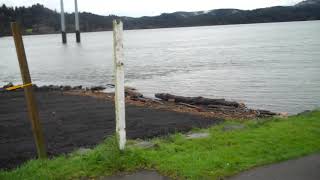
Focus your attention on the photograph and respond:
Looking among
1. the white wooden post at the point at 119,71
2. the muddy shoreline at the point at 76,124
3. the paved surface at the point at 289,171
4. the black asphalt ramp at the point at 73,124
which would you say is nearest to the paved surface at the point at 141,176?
the white wooden post at the point at 119,71

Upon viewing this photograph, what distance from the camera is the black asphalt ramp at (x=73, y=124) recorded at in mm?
10055

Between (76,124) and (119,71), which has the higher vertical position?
(119,71)

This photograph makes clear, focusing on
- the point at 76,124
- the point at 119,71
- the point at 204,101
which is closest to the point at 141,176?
the point at 119,71

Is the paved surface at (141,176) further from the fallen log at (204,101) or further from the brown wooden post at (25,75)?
the fallen log at (204,101)

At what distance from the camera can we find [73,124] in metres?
13.5

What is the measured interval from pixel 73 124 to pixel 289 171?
8.32m

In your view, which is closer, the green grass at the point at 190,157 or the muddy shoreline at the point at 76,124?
the green grass at the point at 190,157

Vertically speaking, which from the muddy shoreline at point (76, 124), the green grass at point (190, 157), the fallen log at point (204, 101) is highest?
the green grass at point (190, 157)

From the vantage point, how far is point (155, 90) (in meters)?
30.6

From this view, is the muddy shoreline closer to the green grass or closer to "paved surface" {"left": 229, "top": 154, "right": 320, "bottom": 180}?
the green grass

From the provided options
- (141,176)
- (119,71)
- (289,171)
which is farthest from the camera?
(119,71)

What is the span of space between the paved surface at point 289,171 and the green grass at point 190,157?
6.9 inches

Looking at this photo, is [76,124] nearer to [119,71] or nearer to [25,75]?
[25,75]

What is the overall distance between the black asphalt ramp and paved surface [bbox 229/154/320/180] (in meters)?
4.52
